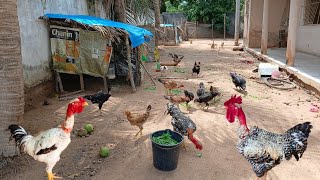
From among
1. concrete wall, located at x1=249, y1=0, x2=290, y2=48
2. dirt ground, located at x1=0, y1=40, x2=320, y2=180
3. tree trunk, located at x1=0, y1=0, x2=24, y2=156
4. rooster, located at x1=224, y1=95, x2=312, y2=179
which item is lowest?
dirt ground, located at x1=0, y1=40, x2=320, y2=180

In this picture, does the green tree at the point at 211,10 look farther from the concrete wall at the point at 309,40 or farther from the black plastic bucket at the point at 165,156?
the black plastic bucket at the point at 165,156

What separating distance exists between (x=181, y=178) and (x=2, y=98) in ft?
9.92

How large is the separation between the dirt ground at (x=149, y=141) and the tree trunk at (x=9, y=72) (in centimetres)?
71

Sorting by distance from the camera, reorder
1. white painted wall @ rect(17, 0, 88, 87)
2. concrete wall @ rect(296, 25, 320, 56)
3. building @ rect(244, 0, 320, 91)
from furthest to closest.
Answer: concrete wall @ rect(296, 25, 320, 56), building @ rect(244, 0, 320, 91), white painted wall @ rect(17, 0, 88, 87)

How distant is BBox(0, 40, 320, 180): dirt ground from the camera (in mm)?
4539

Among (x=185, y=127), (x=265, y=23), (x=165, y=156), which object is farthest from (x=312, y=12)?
(x=165, y=156)

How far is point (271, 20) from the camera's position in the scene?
61.5ft

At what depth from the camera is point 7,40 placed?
4.36 meters

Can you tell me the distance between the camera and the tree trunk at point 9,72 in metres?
4.32

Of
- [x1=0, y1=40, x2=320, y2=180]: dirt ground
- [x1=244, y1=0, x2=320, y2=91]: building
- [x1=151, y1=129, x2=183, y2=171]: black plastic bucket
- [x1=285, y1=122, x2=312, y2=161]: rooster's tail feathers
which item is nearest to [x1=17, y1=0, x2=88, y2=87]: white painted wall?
[x1=0, y1=40, x2=320, y2=180]: dirt ground

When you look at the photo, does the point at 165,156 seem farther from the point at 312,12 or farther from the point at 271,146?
the point at 312,12

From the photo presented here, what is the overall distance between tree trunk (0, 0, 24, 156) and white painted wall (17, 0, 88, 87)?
2946mm

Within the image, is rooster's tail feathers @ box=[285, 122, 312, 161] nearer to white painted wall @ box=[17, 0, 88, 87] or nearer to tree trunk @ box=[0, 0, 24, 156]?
tree trunk @ box=[0, 0, 24, 156]

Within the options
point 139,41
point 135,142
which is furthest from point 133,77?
point 135,142
